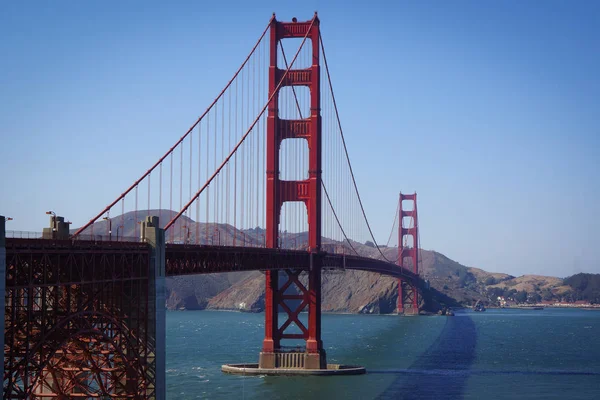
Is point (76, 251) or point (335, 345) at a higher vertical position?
point (76, 251)

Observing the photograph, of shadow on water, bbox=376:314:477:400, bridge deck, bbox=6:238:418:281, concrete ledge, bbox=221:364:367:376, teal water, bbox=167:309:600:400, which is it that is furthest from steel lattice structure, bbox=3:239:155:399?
concrete ledge, bbox=221:364:367:376

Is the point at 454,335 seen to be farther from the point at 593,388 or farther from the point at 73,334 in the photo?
the point at 73,334

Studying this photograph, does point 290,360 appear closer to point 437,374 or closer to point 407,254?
point 437,374

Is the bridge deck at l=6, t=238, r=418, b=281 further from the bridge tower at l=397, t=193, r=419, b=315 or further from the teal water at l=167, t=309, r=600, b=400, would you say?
the bridge tower at l=397, t=193, r=419, b=315

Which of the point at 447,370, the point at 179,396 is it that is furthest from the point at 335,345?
the point at 179,396

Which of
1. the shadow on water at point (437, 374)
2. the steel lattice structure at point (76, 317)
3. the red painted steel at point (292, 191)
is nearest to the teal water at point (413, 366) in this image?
the shadow on water at point (437, 374)

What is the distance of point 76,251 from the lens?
26.5m

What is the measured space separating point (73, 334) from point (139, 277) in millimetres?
4672

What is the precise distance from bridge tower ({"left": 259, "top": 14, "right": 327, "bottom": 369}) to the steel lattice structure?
21487 millimetres

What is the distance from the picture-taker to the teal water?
47438mm

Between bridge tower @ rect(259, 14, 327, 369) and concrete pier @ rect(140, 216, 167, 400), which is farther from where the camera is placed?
bridge tower @ rect(259, 14, 327, 369)

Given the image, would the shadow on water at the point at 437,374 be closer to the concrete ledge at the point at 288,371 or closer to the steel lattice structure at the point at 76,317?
the concrete ledge at the point at 288,371

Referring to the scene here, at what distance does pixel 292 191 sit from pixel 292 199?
0.50 meters

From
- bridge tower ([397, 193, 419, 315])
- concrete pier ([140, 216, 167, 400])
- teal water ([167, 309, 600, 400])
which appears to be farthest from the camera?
bridge tower ([397, 193, 419, 315])
